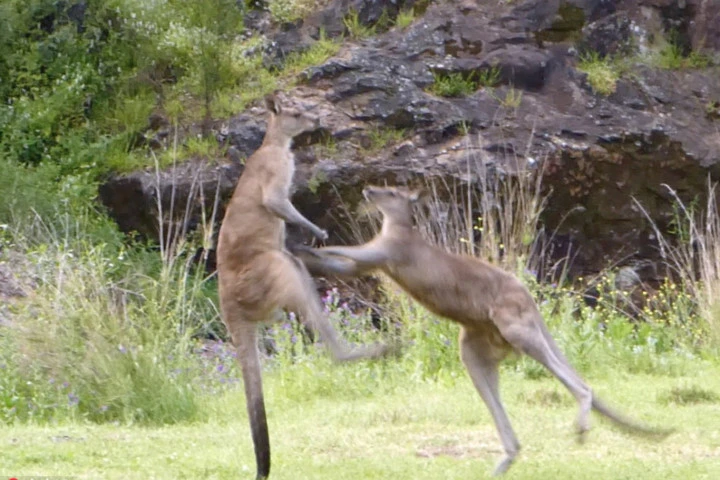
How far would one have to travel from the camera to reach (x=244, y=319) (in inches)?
287

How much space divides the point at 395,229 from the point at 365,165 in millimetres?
8782

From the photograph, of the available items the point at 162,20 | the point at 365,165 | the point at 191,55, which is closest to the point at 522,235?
the point at 365,165

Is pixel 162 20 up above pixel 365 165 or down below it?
above

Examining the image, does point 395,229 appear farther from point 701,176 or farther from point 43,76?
point 43,76

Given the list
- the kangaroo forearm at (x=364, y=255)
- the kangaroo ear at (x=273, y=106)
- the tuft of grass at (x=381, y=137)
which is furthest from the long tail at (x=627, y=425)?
the tuft of grass at (x=381, y=137)

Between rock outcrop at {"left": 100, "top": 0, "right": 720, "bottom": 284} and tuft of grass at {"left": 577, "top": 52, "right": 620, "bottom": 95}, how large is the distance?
10 cm

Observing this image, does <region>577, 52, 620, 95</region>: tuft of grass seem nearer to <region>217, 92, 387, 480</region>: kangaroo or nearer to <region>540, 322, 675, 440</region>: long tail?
<region>217, 92, 387, 480</region>: kangaroo

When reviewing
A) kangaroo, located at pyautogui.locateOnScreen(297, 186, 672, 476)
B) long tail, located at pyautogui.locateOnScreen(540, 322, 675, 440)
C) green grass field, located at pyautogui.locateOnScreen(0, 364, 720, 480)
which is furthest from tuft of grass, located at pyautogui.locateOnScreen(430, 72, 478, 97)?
long tail, located at pyautogui.locateOnScreen(540, 322, 675, 440)

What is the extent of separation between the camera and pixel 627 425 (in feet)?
23.2

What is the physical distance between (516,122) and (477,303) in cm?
955

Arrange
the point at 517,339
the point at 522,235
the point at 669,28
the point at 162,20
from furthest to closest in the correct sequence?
the point at 162,20 < the point at 669,28 < the point at 522,235 < the point at 517,339

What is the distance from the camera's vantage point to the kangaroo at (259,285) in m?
7.12

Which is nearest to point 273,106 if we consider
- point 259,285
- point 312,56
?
point 259,285

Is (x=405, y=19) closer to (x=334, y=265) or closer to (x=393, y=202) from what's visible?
(x=393, y=202)
